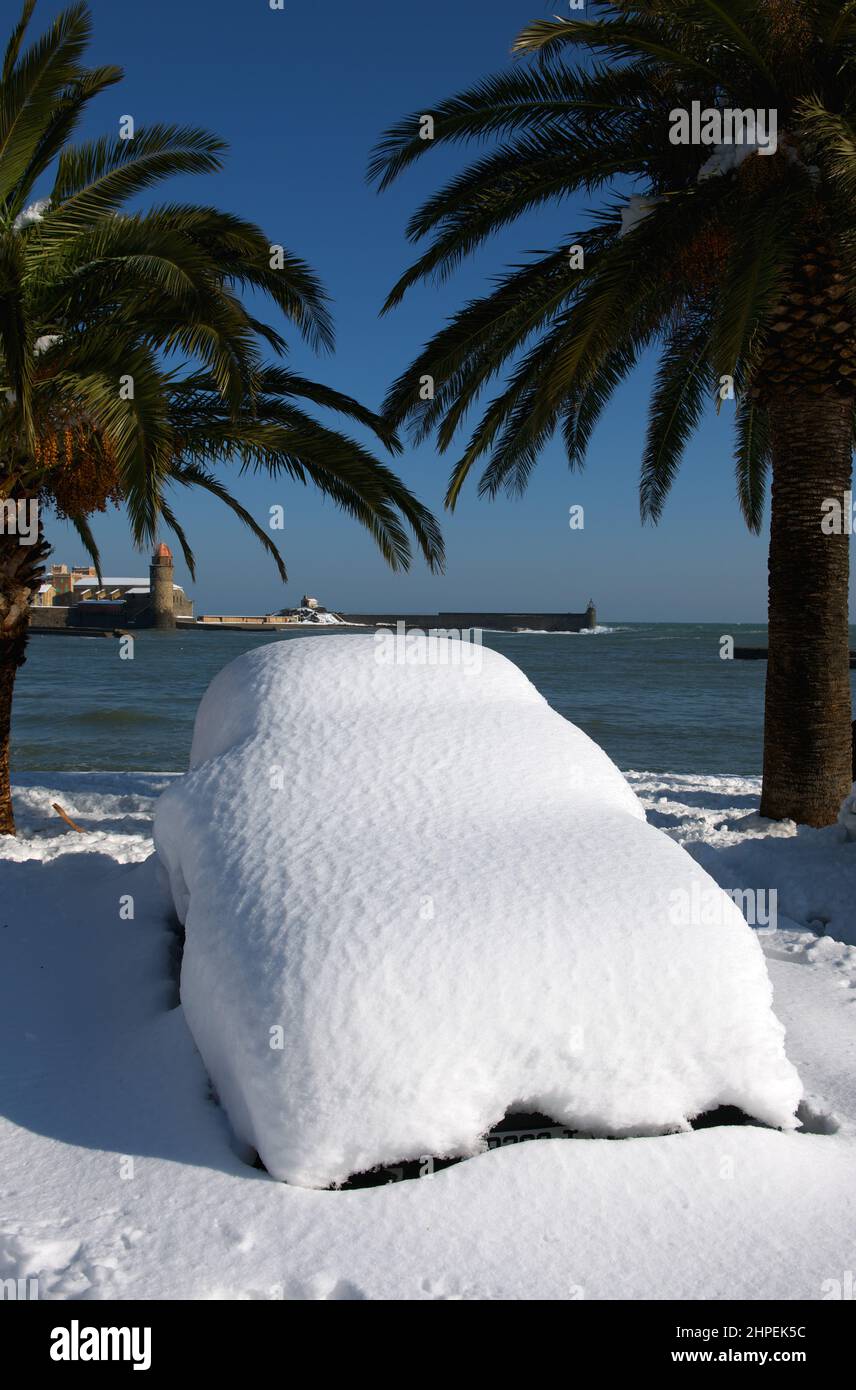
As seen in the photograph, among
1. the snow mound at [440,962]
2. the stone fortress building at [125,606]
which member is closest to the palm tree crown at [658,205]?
the snow mound at [440,962]

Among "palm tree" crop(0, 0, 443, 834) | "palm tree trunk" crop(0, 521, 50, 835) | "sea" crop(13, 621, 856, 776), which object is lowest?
"sea" crop(13, 621, 856, 776)

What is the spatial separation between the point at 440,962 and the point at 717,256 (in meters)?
6.85

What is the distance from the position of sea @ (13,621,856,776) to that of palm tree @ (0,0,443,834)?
1698 mm

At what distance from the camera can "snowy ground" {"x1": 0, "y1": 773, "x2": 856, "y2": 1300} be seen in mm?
2238

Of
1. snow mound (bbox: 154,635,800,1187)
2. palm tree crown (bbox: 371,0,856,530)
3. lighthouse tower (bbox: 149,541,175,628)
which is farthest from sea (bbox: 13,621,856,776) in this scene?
lighthouse tower (bbox: 149,541,175,628)

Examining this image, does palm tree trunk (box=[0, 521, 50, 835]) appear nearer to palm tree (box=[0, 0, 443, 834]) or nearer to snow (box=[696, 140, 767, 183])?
palm tree (box=[0, 0, 443, 834])

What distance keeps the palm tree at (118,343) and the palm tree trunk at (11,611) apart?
0.04 ft

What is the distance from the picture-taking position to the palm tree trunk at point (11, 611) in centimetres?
773

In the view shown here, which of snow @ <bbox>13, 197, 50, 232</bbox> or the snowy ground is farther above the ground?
snow @ <bbox>13, 197, 50, 232</bbox>

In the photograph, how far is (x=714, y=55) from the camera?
7.05 m

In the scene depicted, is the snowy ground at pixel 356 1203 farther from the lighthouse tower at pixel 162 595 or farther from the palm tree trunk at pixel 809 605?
the lighthouse tower at pixel 162 595

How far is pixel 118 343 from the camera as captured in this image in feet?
19.9

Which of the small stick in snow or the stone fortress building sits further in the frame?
the stone fortress building

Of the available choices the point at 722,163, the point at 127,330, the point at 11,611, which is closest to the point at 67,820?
the point at 11,611
